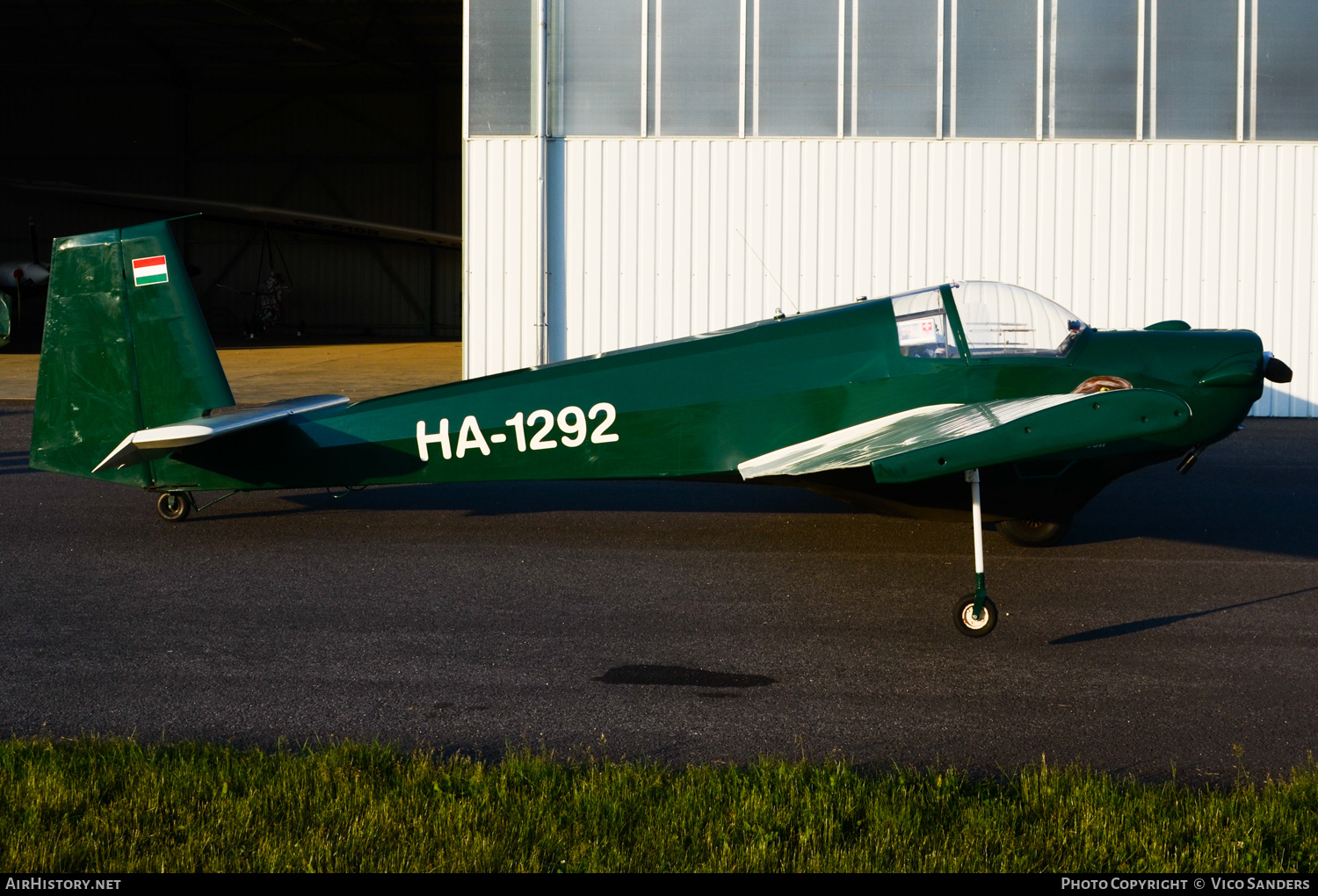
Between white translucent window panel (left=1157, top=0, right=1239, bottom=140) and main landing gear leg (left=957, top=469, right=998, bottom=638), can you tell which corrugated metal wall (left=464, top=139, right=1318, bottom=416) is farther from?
main landing gear leg (left=957, top=469, right=998, bottom=638)

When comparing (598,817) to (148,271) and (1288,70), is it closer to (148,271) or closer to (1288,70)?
(148,271)

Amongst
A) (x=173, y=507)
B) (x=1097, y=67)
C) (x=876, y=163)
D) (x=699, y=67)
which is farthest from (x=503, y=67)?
(x=173, y=507)

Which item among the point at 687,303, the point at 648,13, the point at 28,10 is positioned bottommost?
the point at 687,303

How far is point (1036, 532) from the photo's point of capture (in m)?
7.90

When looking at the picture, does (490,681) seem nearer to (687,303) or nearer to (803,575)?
(803,575)

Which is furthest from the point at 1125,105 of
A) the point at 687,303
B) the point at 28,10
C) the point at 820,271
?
the point at 28,10

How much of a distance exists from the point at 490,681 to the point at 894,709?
183 centimetres

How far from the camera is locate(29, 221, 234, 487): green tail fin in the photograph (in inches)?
305

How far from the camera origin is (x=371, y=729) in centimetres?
466

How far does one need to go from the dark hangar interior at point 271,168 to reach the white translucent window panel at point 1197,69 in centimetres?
2447

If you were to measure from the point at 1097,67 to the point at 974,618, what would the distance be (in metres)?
12.2

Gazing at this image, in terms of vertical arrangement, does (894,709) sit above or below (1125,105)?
below

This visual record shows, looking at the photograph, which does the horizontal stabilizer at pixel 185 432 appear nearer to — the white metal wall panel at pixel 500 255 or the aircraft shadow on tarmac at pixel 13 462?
the aircraft shadow on tarmac at pixel 13 462

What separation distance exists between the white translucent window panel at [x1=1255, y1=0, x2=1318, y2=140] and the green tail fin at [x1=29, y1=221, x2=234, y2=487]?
14.3 metres
